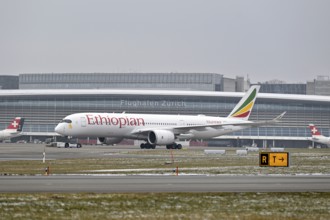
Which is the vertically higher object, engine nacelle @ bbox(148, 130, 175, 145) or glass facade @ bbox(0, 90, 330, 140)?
glass facade @ bbox(0, 90, 330, 140)

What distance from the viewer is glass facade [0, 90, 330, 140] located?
171 meters

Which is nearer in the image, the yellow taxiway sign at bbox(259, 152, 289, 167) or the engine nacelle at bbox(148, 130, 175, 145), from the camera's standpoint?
the yellow taxiway sign at bbox(259, 152, 289, 167)

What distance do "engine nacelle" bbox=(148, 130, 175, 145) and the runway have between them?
188 feet

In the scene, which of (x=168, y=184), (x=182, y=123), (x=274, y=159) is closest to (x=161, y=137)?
(x=182, y=123)

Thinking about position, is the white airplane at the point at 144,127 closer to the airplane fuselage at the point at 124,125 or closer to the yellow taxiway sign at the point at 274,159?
the airplane fuselage at the point at 124,125

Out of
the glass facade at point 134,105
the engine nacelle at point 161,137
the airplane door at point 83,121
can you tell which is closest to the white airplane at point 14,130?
the airplane door at point 83,121

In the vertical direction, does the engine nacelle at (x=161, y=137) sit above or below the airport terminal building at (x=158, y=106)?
below

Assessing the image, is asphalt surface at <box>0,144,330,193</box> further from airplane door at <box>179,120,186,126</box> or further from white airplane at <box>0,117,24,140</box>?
white airplane at <box>0,117,24,140</box>

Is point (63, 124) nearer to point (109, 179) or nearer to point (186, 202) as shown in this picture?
point (109, 179)

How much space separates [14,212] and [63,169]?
24359mm

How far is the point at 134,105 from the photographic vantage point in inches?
6772

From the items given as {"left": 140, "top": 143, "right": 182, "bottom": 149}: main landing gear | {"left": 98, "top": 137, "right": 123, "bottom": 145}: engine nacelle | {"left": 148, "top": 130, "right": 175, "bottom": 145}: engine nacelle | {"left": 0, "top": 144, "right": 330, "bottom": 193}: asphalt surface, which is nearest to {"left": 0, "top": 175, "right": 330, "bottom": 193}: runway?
{"left": 0, "top": 144, "right": 330, "bottom": 193}: asphalt surface

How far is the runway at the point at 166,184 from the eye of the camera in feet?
106

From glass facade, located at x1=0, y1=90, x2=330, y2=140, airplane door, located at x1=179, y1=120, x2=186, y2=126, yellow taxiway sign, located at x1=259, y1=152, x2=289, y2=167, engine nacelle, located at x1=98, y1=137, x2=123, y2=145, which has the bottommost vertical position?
yellow taxiway sign, located at x1=259, y1=152, x2=289, y2=167
